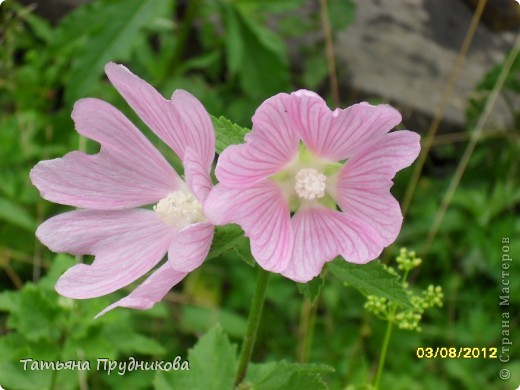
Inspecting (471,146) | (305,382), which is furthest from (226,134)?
(471,146)

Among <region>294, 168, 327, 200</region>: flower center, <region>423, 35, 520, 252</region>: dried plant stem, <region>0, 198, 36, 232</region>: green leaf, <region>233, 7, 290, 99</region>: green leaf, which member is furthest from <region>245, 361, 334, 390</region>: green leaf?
<region>233, 7, 290, 99</region>: green leaf

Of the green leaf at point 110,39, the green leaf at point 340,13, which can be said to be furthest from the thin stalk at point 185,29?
the green leaf at point 340,13

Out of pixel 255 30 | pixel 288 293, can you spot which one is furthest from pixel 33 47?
pixel 288 293

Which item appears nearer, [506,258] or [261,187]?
[261,187]

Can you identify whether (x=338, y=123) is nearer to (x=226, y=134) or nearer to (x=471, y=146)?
(x=226, y=134)

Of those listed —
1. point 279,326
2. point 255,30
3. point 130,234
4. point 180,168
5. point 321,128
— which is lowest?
point 279,326

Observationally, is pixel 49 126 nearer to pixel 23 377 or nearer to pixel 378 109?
pixel 23 377

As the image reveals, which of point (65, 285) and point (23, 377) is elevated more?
point (65, 285)

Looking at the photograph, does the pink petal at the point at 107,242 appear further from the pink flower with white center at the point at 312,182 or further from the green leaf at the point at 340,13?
the green leaf at the point at 340,13
